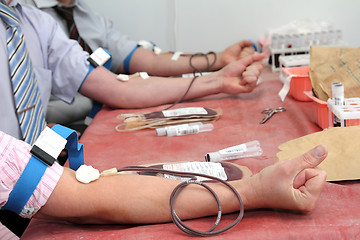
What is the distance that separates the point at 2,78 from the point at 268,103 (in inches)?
34.5

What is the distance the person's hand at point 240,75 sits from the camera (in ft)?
5.18

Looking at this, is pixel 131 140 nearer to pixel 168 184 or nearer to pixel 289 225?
pixel 168 184

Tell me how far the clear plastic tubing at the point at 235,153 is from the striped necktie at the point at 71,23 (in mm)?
1167

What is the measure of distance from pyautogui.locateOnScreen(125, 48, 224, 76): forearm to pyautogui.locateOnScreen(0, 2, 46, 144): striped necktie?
0.76m

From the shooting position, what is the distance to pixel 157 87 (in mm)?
1645

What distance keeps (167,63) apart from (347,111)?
44.5 inches

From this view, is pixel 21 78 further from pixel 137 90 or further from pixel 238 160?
pixel 238 160

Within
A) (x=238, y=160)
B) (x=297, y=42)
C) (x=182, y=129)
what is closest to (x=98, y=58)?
(x=182, y=129)

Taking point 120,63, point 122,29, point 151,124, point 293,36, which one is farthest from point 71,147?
point 122,29

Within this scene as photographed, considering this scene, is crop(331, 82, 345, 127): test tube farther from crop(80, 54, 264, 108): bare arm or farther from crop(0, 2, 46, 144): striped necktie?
crop(0, 2, 46, 144): striped necktie

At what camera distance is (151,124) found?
4.58 ft

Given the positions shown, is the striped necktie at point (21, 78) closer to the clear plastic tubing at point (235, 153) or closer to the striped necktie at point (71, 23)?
the clear plastic tubing at point (235, 153)

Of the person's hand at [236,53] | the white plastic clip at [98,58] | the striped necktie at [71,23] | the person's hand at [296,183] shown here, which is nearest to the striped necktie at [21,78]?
the white plastic clip at [98,58]

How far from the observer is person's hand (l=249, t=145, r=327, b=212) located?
0.77 metres
